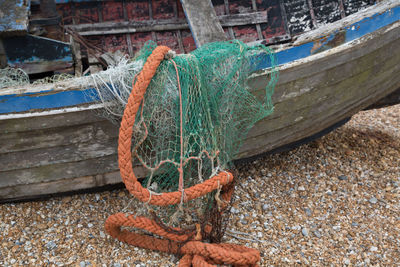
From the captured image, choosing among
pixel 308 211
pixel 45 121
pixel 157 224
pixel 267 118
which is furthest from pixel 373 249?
pixel 45 121

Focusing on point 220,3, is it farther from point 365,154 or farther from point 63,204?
point 63,204

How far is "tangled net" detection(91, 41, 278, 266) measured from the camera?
2.13 meters

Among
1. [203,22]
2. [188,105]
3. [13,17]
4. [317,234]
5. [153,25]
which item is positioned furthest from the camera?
[153,25]

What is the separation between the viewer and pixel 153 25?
14.0 feet

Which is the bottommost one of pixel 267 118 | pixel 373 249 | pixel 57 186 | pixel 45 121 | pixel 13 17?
pixel 373 249

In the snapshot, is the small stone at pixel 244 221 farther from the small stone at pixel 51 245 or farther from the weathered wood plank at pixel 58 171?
the small stone at pixel 51 245

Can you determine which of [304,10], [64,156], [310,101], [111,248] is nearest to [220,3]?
[304,10]

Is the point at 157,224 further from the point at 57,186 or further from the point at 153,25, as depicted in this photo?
the point at 153,25

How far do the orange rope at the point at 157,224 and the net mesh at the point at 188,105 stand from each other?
0.07m

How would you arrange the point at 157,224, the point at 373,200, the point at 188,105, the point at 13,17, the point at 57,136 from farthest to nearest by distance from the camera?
the point at 373,200 → the point at 13,17 → the point at 57,136 → the point at 157,224 → the point at 188,105

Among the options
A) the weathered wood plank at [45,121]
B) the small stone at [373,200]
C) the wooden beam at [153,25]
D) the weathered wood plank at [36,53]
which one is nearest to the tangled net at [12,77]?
the weathered wood plank at [36,53]

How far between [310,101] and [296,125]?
0.26 metres

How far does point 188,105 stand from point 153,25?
2393mm

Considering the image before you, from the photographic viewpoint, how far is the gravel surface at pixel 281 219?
101 inches
